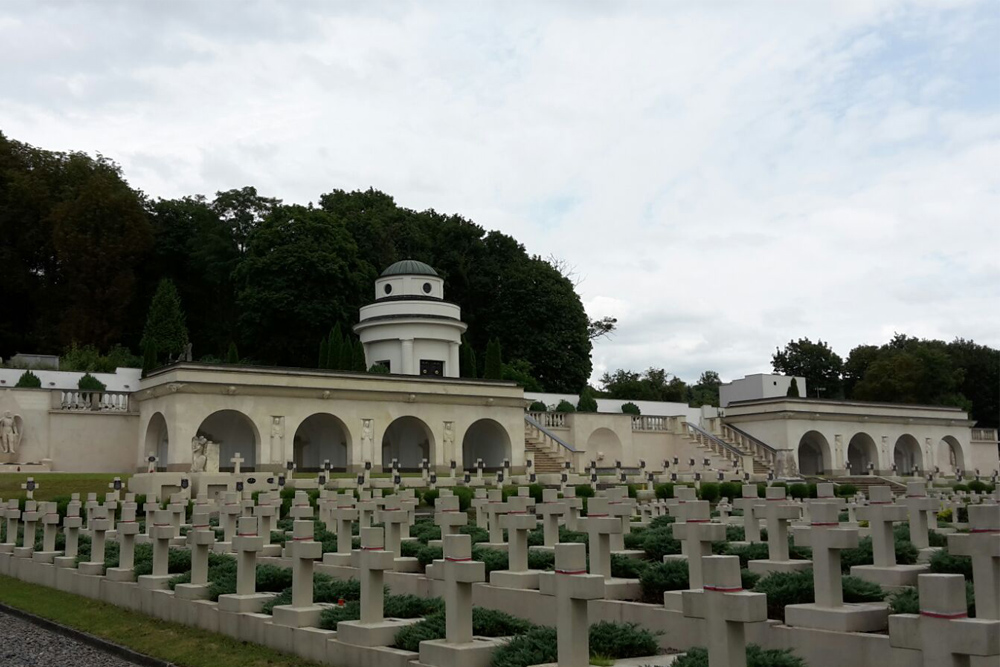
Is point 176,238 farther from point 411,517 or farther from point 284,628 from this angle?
point 284,628

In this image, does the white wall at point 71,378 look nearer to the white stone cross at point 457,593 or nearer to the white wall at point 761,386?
the white wall at point 761,386

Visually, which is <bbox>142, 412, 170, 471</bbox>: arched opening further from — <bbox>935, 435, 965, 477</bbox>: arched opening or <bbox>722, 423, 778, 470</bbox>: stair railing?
<bbox>935, 435, 965, 477</bbox>: arched opening

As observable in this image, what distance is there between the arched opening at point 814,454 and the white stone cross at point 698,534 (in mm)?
48852

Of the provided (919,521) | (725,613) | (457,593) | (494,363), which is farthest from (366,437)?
(725,613)

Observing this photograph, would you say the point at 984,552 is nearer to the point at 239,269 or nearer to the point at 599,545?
the point at 599,545

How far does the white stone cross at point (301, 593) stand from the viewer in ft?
32.1

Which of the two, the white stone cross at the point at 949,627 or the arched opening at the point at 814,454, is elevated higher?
the arched opening at the point at 814,454

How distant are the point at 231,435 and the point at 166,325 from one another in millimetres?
14889

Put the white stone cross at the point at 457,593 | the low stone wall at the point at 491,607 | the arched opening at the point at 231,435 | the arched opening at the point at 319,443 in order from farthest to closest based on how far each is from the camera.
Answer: the arched opening at the point at 319,443 < the arched opening at the point at 231,435 < the white stone cross at the point at 457,593 < the low stone wall at the point at 491,607

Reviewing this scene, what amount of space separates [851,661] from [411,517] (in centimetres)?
1084

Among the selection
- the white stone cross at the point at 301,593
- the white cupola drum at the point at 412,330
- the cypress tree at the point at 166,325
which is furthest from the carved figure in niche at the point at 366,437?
the white stone cross at the point at 301,593

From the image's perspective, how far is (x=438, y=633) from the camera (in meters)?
8.48

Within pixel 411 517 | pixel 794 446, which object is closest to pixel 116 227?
pixel 794 446

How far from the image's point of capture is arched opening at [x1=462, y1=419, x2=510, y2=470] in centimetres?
4569
